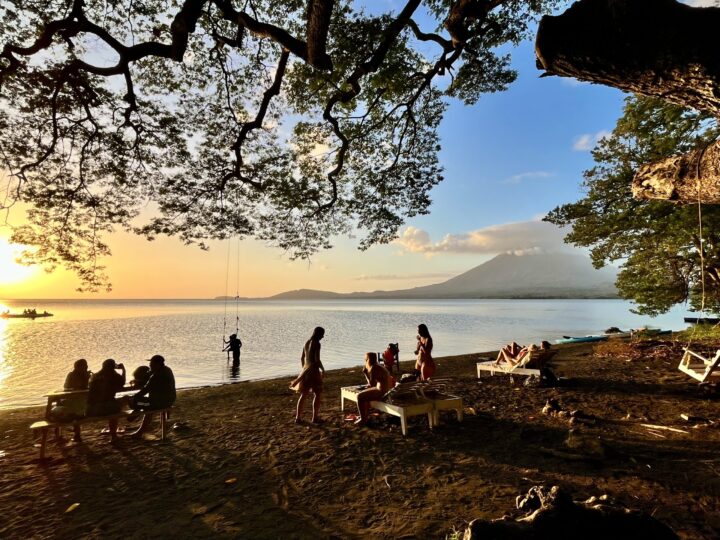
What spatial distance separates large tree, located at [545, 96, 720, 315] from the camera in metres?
13.2

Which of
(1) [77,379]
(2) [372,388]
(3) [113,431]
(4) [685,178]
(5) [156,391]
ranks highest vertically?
(4) [685,178]

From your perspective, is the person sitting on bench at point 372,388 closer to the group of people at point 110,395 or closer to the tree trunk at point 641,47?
the group of people at point 110,395

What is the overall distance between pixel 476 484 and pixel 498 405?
413cm

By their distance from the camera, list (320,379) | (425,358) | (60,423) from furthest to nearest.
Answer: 1. (425,358)
2. (320,379)
3. (60,423)

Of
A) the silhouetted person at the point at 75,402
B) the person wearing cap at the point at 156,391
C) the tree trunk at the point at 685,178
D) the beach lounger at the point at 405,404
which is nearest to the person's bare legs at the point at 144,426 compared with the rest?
the person wearing cap at the point at 156,391

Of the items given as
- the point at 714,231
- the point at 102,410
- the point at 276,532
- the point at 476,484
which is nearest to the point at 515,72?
the point at 714,231

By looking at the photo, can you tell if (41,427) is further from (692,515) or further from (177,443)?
(692,515)

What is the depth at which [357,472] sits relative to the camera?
16.4ft

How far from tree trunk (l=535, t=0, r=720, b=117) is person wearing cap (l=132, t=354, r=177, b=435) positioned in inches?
290

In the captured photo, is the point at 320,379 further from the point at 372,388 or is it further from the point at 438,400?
the point at 438,400

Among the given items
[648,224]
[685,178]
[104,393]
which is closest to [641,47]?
[685,178]

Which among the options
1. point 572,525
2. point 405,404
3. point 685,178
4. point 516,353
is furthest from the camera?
point 516,353

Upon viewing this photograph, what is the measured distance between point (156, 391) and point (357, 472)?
4.23 meters

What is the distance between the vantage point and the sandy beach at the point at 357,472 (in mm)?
3779
